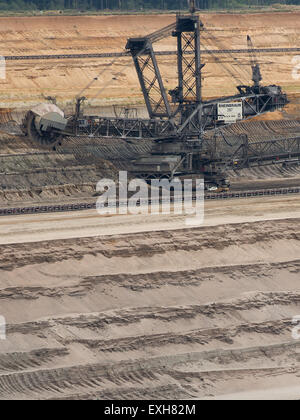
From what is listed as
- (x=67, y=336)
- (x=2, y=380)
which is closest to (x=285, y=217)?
(x=67, y=336)

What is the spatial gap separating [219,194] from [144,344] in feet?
88.7

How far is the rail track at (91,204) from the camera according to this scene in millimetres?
73188

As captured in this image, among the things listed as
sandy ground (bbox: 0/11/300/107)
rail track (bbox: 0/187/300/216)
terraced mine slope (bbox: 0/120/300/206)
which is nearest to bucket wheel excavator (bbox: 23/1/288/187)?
terraced mine slope (bbox: 0/120/300/206)

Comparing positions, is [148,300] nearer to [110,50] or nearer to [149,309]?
[149,309]

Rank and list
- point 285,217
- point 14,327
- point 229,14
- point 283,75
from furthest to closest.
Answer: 1. point 229,14
2. point 283,75
3. point 285,217
4. point 14,327

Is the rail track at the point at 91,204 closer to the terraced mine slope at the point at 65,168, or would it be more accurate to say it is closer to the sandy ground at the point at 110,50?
the terraced mine slope at the point at 65,168


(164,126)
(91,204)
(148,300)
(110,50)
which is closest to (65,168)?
(164,126)

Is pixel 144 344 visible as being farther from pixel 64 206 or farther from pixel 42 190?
pixel 42 190

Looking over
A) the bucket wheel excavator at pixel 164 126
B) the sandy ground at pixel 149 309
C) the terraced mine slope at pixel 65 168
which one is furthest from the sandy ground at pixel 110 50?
the sandy ground at pixel 149 309

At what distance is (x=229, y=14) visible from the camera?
142m

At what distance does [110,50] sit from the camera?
125 metres

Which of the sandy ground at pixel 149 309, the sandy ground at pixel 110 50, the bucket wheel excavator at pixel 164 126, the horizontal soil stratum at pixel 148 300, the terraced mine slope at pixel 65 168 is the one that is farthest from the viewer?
the sandy ground at pixel 110 50

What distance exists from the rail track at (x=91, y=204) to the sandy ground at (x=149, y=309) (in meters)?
3.96

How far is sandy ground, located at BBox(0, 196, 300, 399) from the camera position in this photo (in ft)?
177
